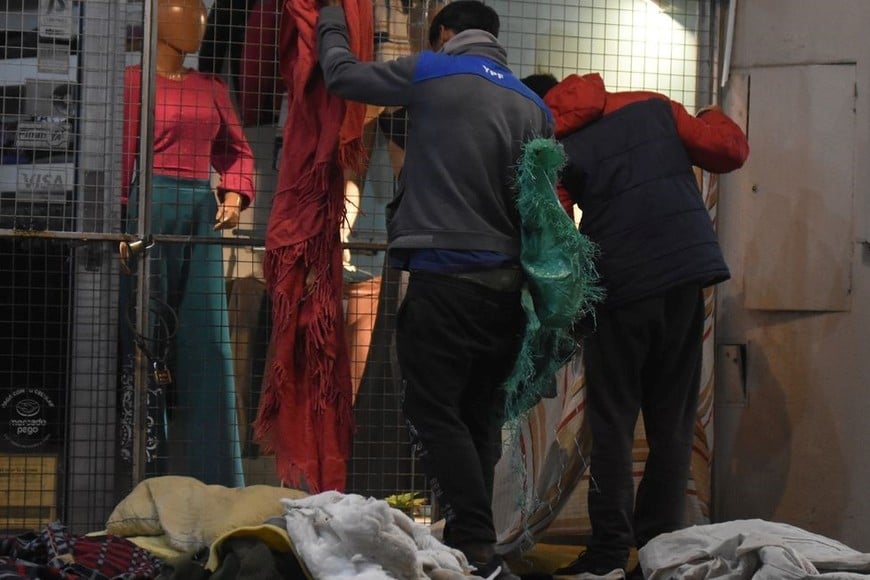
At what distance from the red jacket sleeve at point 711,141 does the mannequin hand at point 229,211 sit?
172 cm

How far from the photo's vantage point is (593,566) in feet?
14.6

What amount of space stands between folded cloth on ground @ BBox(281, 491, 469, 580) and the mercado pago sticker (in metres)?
1.92

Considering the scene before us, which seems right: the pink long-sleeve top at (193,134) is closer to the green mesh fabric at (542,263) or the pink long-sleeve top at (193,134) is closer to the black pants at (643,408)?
the green mesh fabric at (542,263)

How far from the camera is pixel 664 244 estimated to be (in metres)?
4.51

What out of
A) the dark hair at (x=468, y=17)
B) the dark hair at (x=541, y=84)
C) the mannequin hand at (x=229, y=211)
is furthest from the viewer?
the mannequin hand at (x=229, y=211)

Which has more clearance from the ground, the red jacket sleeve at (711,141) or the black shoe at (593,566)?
the red jacket sleeve at (711,141)

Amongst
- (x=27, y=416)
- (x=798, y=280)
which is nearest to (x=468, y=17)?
(x=798, y=280)

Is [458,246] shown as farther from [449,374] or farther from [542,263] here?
[449,374]

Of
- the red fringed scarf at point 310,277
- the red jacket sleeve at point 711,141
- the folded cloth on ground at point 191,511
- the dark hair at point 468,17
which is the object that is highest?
the dark hair at point 468,17

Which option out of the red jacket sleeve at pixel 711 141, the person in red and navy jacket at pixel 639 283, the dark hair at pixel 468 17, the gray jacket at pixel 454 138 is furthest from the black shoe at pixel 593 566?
the dark hair at pixel 468 17

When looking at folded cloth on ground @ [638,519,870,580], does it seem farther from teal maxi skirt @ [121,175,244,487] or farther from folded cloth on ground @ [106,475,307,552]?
teal maxi skirt @ [121,175,244,487]

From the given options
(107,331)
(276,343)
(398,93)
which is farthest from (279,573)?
(107,331)

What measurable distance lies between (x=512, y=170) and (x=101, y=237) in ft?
5.43

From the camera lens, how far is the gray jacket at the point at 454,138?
4.12 meters
